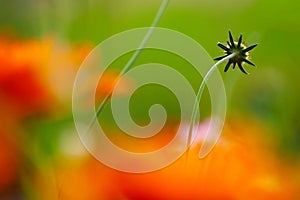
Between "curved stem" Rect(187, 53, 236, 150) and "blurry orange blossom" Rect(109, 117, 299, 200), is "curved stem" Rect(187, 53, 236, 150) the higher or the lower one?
the higher one

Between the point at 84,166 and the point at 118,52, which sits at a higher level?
the point at 118,52

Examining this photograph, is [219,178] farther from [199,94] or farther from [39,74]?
[39,74]

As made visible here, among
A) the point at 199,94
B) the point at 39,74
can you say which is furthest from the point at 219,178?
the point at 39,74

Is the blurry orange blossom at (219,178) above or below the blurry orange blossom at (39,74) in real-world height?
below

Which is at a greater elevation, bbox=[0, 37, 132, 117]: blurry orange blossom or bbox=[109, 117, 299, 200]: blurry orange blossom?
bbox=[0, 37, 132, 117]: blurry orange blossom

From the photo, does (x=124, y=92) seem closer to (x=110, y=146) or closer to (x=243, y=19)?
(x=110, y=146)

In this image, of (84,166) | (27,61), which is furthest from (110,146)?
(27,61)

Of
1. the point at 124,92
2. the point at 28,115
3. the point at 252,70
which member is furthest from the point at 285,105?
the point at 28,115

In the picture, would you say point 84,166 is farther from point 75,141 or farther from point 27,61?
point 27,61

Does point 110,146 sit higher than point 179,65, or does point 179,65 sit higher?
point 179,65
